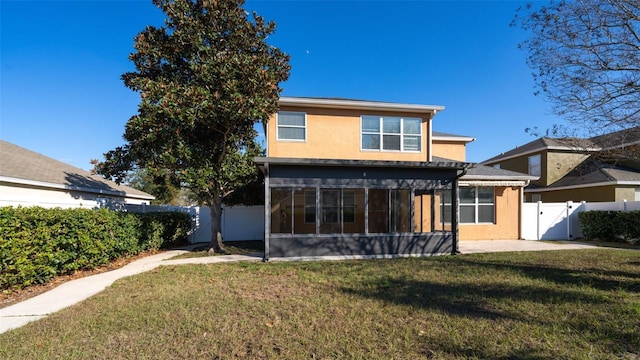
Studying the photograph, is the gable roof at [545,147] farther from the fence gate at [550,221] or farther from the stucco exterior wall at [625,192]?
the stucco exterior wall at [625,192]

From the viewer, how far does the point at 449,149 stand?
1800cm

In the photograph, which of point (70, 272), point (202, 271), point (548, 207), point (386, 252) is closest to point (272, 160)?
point (202, 271)

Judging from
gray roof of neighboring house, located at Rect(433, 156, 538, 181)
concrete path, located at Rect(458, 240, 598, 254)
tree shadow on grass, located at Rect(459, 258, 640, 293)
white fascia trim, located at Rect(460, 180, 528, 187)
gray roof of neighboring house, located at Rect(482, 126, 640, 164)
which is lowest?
concrete path, located at Rect(458, 240, 598, 254)

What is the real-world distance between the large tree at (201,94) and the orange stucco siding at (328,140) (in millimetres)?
1263

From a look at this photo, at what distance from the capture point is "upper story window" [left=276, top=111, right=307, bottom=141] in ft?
43.1

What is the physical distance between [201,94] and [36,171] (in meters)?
7.37

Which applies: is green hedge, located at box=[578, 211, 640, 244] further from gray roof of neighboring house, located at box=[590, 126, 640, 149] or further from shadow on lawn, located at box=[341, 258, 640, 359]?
gray roof of neighboring house, located at box=[590, 126, 640, 149]

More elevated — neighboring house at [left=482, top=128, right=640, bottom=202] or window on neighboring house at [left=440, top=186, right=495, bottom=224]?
neighboring house at [left=482, top=128, right=640, bottom=202]

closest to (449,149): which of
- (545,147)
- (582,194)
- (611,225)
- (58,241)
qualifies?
(611,225)

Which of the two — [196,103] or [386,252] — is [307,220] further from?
[196,103]

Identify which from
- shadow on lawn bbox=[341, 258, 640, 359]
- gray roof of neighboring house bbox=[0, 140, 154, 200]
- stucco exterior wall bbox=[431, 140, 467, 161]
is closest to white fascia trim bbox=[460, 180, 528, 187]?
stucco exterior wall bbox=[431, 140, 467, 161]

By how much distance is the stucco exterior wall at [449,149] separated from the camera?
58.5 ft

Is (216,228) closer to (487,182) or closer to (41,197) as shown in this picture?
(41,197)

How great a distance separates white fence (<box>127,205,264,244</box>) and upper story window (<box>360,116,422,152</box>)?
23.1ft
